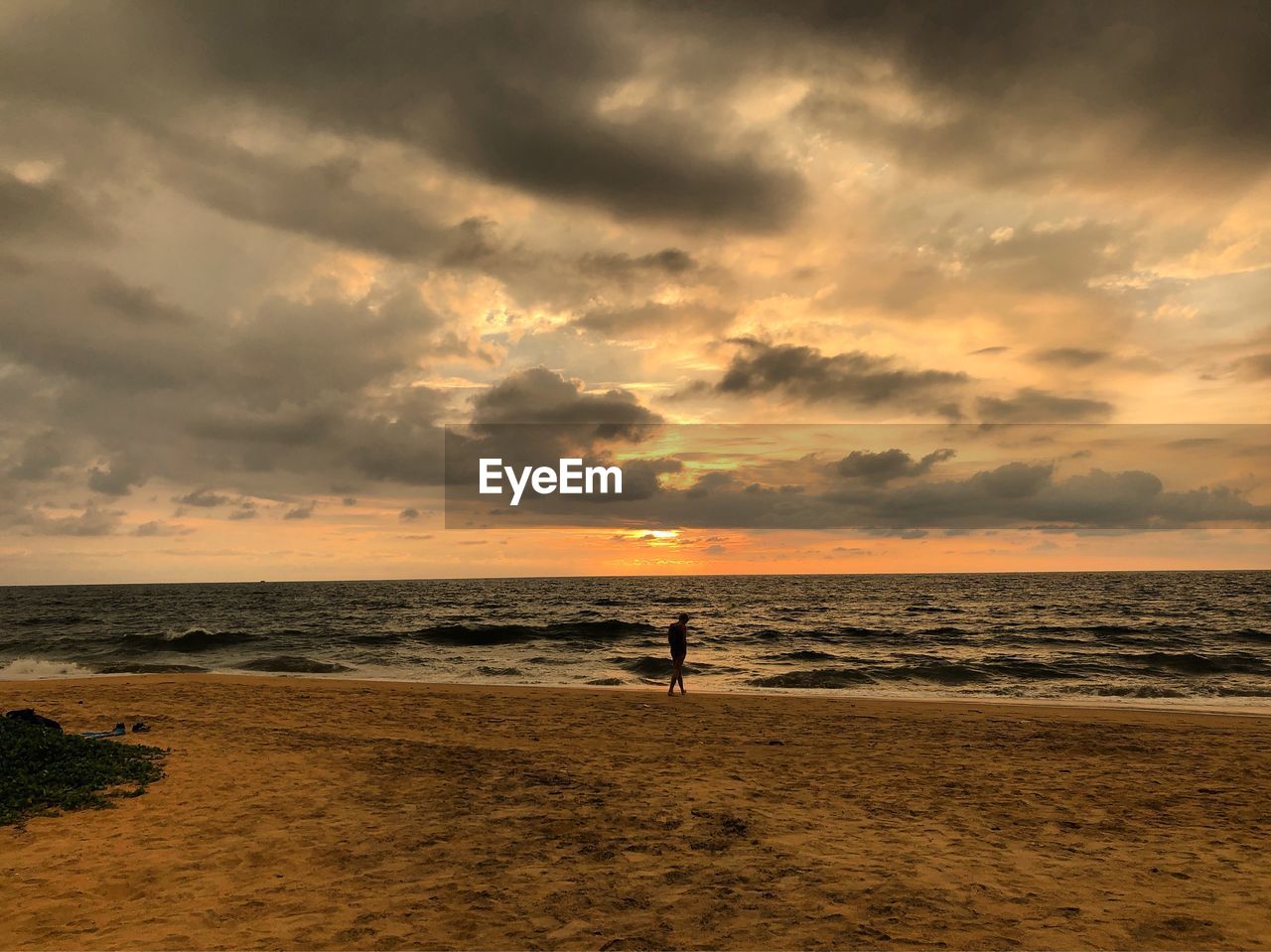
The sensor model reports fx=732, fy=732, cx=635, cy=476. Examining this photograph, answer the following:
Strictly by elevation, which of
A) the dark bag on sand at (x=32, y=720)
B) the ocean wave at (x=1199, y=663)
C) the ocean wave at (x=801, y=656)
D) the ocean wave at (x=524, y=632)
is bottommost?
the ocean wave at (x=524, y=632)

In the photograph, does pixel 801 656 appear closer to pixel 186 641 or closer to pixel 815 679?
pixel 815 679

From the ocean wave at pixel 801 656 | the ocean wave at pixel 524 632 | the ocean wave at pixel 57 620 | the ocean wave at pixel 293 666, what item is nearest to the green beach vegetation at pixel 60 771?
the ocean wave at pixel 293 666

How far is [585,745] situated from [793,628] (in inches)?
1463

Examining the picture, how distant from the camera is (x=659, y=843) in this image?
8500 millimetres

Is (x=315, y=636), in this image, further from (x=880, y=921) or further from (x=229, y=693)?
(x=880, y=921)

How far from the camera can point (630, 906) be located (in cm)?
681

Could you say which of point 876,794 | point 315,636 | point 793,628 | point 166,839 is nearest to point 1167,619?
point 793,628

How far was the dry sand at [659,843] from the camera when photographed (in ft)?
21.2

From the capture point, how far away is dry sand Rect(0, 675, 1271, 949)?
647 cm

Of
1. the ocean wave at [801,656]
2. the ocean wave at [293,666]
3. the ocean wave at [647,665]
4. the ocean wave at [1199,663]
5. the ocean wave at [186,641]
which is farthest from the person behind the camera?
the ocean wave at [186,641]

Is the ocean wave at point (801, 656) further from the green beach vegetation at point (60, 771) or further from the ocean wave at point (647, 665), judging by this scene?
the green beach vegetation at point (60, 771)

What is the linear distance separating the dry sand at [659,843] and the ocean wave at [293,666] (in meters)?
16.4

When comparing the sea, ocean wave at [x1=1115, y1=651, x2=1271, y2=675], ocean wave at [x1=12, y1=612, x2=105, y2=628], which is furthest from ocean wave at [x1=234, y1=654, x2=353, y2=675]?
ocean wave at [x1=12, y1=612, x2=105, y2=628]

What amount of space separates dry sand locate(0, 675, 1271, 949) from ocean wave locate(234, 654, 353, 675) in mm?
16382
